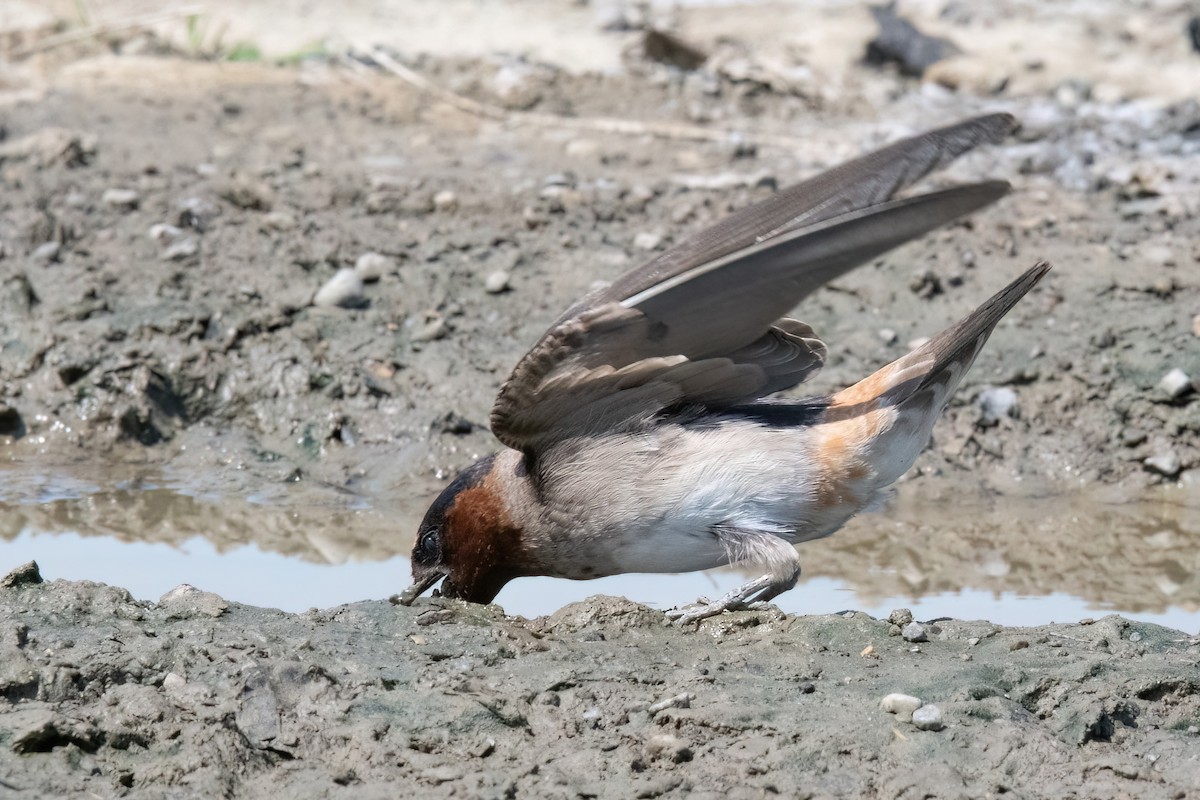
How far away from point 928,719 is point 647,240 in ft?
15.8

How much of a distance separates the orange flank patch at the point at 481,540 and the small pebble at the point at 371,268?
286 cm

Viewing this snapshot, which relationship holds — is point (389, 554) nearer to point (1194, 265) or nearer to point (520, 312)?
point (520, 312)

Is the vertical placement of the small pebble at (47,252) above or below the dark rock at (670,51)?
below

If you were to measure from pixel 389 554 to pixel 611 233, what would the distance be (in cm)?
285

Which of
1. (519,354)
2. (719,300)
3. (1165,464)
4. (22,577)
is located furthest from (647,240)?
(22,577)

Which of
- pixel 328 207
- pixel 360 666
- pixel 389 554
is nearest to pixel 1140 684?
pixel 360 666

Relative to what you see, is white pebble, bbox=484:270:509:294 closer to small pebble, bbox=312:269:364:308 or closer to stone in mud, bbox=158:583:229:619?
small pebble, bbox=312:269:364:308

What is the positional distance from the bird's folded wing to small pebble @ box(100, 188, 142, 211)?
444 cm

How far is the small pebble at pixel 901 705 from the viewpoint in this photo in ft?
13.5

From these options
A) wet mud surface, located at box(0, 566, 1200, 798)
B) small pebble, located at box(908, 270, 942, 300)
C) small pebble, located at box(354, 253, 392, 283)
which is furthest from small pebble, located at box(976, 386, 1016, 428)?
small pebble, located at box(354, 253, 392, 283)

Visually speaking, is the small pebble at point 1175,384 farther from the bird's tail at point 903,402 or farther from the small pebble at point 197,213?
the small pebble at point 197,213

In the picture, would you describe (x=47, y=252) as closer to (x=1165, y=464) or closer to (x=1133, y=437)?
(x=1133, y=437)

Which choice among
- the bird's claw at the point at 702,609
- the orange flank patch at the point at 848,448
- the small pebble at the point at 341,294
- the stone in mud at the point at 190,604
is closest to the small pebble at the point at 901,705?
the bird's claw at the point at 702,609

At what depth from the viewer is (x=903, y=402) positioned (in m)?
5.52
